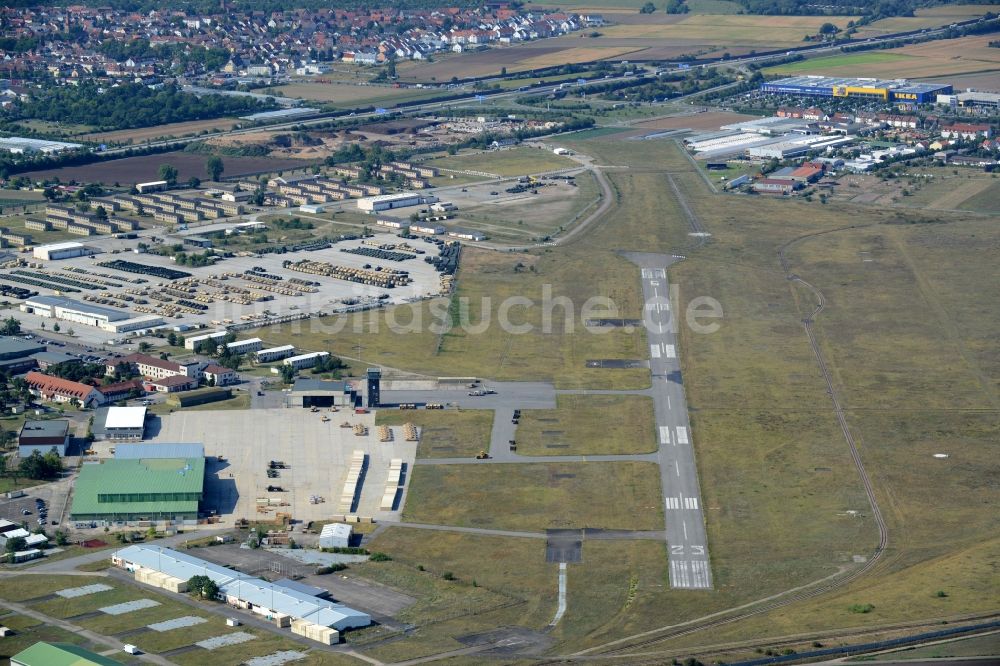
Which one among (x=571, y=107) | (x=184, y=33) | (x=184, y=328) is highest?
(x=184, y=33)

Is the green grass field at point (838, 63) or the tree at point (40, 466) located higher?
the green grass field at point (838, 63)

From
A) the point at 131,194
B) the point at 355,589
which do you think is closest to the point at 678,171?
the point at 131,194

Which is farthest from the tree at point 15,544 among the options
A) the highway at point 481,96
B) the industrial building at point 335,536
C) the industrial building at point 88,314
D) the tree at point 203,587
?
the highway at point 481,96

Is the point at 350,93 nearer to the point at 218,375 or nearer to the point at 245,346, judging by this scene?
the point at 245,346

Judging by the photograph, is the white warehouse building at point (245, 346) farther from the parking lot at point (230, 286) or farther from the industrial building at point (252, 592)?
the industrial building at point (252, 592)

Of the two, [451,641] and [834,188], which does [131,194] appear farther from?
[451,641]

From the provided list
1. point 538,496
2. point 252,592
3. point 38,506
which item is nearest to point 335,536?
point 252,592

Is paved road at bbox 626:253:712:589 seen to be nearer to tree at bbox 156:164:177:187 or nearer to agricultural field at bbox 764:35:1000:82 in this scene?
tree at bbox 156:164:177:187
